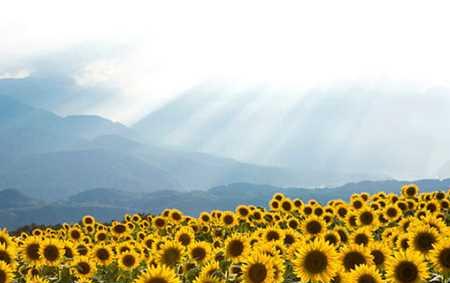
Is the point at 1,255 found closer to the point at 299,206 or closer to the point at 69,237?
the point at 69,237

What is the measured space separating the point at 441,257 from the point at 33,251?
704cm

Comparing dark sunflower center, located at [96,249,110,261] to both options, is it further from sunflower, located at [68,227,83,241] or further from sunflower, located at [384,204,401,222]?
sunflower, located at [384,204,401,222]

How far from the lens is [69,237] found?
19500mm

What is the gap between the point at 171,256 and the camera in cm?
1064

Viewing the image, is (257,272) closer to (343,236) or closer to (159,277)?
(159,277)

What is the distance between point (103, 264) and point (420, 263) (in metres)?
6.76

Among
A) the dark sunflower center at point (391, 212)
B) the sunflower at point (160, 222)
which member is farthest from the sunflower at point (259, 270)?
the sunflower at point (160, 222)

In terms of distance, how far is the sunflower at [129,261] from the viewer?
11.5 meters

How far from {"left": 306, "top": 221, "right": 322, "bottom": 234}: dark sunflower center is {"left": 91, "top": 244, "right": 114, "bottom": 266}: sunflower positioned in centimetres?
460

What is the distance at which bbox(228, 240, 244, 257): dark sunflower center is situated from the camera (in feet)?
33.8

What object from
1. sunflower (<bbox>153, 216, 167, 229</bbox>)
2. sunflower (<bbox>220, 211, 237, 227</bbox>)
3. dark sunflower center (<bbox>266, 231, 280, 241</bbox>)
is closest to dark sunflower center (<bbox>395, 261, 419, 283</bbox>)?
dark sunflower center (<bbox>266, 231, 280, 241</bbox>)

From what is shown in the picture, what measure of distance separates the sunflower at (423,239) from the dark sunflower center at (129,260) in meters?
5.18

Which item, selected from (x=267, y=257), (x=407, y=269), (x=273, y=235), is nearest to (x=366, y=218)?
(x=273, y=235)

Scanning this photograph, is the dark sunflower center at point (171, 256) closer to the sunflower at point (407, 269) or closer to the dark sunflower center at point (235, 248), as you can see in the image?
the dark sunflower center at point (235, 248)
